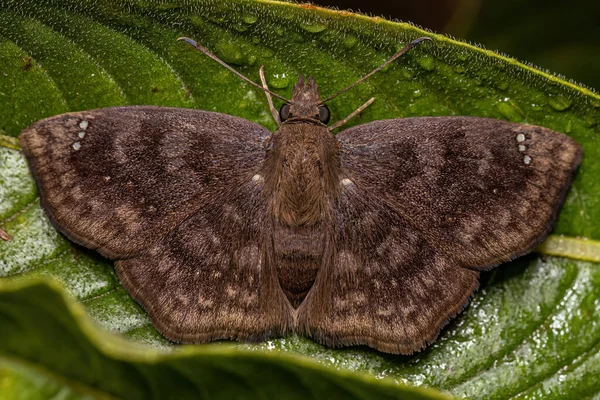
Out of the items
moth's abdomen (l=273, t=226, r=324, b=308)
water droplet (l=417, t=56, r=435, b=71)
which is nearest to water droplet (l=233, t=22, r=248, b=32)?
water droplet (l=417, t=56, r=435, b=71)

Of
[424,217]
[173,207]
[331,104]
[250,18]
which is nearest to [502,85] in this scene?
[424,217]

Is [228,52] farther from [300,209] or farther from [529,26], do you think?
[529,26]

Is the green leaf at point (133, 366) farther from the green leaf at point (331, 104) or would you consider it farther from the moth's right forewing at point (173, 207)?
the moth's right forewing at point (173, 207)

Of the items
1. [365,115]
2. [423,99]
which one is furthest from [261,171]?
[423,99]


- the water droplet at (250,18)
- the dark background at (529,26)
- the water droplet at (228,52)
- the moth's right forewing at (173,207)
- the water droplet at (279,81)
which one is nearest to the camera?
the water droplet at (250,18)

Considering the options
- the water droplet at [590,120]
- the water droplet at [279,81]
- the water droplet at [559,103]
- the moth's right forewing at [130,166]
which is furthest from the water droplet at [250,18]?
the water droplet at [590,120]

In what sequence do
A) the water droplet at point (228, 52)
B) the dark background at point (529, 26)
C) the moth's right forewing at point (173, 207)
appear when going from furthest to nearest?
the dark background at point (529, 26) → the water droplet at point (228, 52) → the moth's right forewing at point (173, 207)

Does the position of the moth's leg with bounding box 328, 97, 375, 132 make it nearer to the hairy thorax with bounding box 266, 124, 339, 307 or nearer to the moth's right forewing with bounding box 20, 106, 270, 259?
the hairy thorax with bounding box 266, 124, 339, 307
